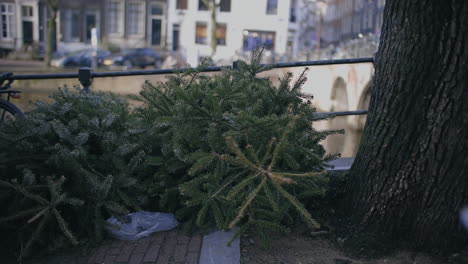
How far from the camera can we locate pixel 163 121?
2836 mm

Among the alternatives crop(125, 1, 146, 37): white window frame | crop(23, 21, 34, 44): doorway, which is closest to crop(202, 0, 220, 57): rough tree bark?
crop(125, 1, 146, 37): white window frame

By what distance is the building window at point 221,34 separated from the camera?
38.4m

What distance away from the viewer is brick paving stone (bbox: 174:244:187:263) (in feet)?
8.22

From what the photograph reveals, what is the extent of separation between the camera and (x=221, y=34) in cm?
3866

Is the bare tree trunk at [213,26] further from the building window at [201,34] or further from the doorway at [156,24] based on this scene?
the doorway at [156,24]

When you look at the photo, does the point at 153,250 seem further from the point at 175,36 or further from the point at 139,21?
the point at 139,21

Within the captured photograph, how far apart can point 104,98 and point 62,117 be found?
520 mm

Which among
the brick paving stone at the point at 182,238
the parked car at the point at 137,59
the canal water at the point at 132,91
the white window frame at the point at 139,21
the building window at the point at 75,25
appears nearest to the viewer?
the brick paving stone at the point at 182,238

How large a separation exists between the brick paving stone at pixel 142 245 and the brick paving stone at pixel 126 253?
0.11ft

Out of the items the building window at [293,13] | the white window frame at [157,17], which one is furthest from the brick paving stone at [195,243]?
the building window at [293,13]

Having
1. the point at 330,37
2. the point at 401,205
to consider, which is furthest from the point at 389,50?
the point at 330,37

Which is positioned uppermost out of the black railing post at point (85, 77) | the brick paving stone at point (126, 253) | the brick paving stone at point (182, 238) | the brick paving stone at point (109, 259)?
the black railing post at point (85, 77)

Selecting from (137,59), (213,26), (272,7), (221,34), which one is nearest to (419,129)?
(137,59)

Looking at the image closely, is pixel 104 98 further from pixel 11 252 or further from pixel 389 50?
pixel 389 50
